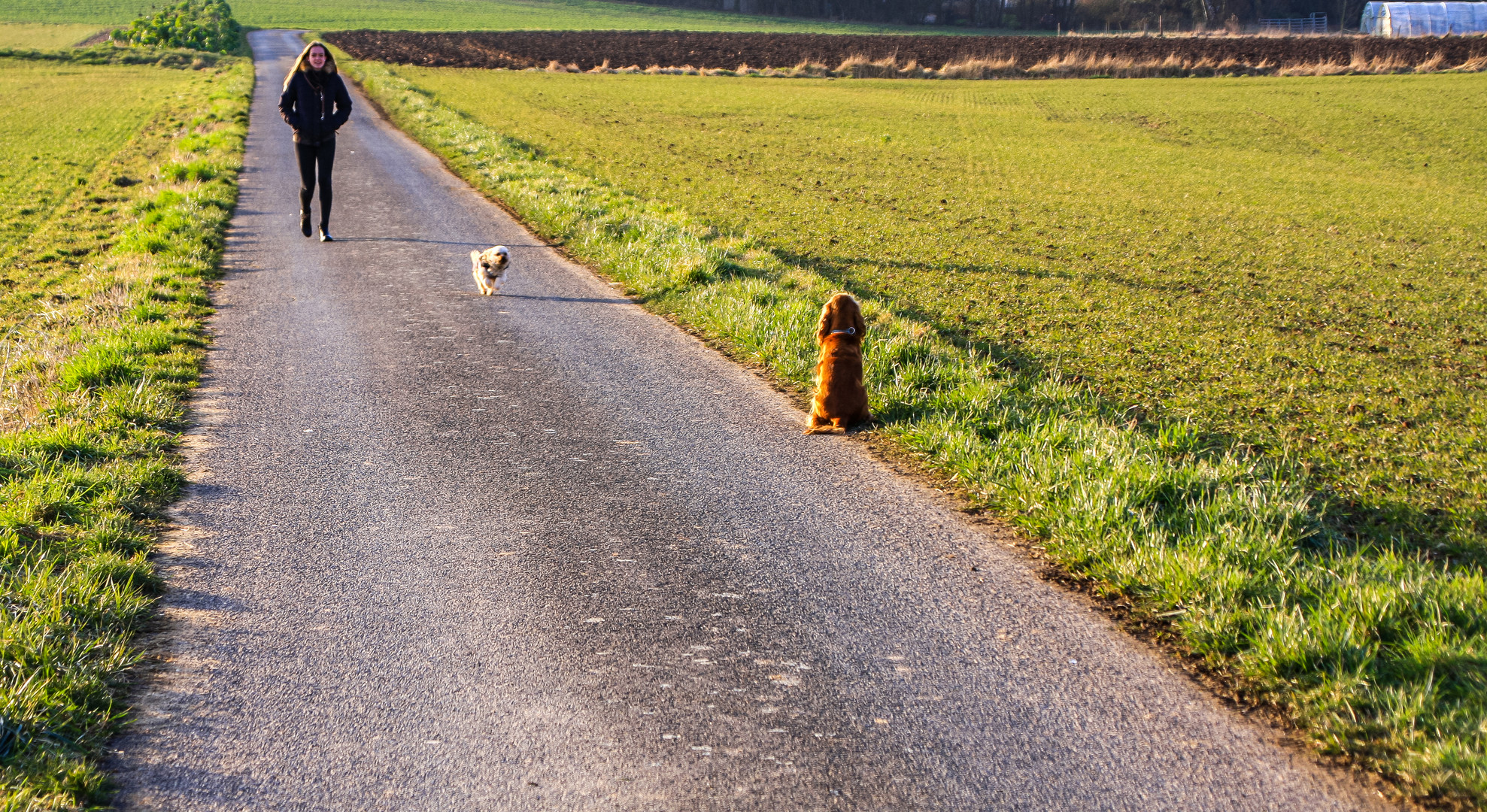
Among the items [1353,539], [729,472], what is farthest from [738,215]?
[1353,539]

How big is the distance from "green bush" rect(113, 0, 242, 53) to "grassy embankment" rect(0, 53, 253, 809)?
44675 millimetres

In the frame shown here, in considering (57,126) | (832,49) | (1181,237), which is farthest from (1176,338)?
(832,49)

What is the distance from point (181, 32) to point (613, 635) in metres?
65.9

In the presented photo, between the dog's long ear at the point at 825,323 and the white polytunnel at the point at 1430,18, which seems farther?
the white polytunnel at the point at 1430,18

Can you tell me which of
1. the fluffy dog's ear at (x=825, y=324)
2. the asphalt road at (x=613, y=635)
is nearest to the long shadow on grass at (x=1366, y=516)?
the fluffy dog's ear at (x=825, y=324)

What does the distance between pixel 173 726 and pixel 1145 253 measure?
12600 millimetres

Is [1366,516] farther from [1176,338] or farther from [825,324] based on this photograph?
[1176,338]

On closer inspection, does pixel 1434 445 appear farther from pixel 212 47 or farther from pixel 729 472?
pixel 212 47

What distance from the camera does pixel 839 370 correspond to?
6.36 m

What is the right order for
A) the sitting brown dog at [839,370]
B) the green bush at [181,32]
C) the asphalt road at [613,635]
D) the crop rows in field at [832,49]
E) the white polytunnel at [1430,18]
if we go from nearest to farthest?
1. the asphalt road at [613,635]
2. the sitting brown dog at [839,370]
3. the crop rows in field at [832,49]
4. the green bush at [181,32]
5. the white polytunnel at [1430,18]

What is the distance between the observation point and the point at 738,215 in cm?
1545

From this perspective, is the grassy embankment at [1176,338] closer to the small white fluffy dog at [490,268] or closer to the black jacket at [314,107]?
the small white fluffy dog at [490,268]

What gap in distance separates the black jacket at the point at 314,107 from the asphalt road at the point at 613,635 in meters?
5.34

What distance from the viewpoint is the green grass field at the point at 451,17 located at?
82.3 meters
